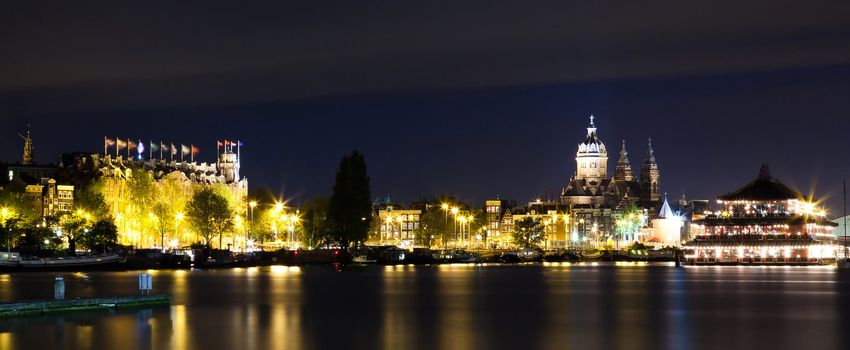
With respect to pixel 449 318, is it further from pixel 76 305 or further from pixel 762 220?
pixel 762 220

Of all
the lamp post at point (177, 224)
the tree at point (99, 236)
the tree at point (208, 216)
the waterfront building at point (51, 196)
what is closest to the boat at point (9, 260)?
the tree at point (99, 236)

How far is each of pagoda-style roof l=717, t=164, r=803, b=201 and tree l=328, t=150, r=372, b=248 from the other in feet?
147

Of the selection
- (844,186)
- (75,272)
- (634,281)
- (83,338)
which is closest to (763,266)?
(844,186)

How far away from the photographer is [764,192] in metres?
146

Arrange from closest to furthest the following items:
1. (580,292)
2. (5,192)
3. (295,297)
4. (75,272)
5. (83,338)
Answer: (83,338) < (295,297) < (580,292) < (75,272) < (5,192)

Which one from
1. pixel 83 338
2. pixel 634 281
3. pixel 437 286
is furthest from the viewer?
pixel 634 281

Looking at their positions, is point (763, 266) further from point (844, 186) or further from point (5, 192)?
point (5, 192)

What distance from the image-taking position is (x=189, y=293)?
7869cm

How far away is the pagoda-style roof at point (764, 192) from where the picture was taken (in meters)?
144

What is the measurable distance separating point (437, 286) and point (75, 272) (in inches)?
2000

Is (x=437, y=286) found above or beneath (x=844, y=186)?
beneath

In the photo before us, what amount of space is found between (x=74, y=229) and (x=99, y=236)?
3.12 meters

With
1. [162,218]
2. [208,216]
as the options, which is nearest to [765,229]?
[208,216]

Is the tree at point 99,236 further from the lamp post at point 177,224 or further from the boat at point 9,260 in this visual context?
the lamp post at point 177,224
